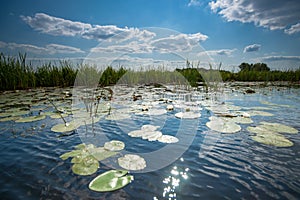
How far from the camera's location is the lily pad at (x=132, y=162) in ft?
4.20

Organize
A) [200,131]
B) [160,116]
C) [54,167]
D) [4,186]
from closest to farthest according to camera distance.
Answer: [4,186]
[54,167]
[200,131]
[160,116]

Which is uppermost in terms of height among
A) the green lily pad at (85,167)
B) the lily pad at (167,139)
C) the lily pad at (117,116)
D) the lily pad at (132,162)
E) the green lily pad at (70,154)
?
the lily pad at (117,116)

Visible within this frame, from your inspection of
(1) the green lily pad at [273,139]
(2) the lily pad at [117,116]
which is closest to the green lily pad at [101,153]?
(2) the lily pad at [117,116]

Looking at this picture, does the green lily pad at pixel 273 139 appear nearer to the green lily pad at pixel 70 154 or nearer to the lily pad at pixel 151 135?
the lily pad at pixel 151 135

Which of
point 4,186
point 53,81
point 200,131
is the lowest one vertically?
point 4,186

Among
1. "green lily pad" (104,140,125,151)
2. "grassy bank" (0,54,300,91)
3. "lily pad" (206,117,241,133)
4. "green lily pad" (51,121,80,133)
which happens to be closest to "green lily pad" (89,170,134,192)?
"green lily pad" (104,140,125,151)

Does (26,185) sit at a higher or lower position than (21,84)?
Result: lower

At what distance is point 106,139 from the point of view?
1.87 metres

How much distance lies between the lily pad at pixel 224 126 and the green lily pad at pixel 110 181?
4.34 ft

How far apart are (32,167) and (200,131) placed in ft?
5.49

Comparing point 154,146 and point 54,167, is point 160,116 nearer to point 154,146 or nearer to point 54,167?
point 154,146

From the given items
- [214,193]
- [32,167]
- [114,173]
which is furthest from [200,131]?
[32,167]

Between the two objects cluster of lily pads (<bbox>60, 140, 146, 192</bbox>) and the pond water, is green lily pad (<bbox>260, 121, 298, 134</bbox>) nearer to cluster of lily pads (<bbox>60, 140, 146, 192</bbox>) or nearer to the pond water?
the pond water

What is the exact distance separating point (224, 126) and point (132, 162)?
1.34 meters
